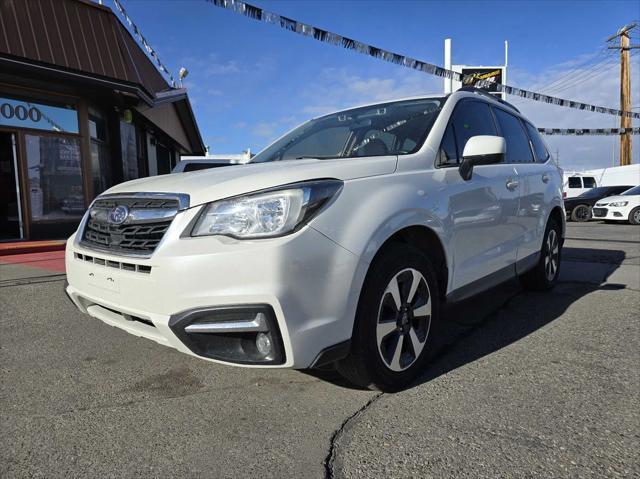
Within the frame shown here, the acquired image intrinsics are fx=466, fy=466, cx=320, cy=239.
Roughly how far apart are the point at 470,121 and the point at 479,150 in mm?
633

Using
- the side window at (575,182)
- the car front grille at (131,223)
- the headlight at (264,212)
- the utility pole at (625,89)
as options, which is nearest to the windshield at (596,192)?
the side window at (575,182)

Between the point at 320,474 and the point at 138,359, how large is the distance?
68.4 inches

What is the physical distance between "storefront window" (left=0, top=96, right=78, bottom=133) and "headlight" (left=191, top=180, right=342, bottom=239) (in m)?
8.57

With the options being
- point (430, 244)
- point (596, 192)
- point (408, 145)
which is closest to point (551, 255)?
point (430, 244)

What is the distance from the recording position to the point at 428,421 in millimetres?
2266

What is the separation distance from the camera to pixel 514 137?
4.28m

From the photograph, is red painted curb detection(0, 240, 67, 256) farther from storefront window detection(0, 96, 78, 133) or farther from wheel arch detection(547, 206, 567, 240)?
wheel arch detection(547, 206, 567, 240)

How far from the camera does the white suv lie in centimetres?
203

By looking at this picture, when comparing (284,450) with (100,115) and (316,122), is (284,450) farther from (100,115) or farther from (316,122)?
(100,115)

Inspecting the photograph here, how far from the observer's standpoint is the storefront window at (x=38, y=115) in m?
8.62

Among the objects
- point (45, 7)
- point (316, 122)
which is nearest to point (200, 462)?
point (316, 122)

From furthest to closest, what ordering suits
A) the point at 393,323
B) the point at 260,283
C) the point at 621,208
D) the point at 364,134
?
the point at 621,208 < the point at 364,134 < the point at 393,323 < the point at 260,283

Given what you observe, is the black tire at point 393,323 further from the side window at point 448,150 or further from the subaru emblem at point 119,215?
the subaru emblem at point 119,215

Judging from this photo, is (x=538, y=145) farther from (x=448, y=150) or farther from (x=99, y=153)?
(x=99, y=153)
